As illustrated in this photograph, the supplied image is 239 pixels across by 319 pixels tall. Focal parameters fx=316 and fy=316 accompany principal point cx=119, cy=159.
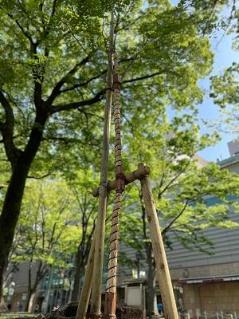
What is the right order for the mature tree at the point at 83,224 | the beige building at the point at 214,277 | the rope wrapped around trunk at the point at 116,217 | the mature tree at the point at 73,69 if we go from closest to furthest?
the rope wrapped around trunk at the point at 116,217, the mature tree at the point at 73,69, the mature tree at the point at 83,224, the beige building at the point at 214,277

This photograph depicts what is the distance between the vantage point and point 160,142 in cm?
1419

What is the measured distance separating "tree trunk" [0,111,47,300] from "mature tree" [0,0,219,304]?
27 mm

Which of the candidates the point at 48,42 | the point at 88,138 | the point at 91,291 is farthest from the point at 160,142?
the point at 91,291

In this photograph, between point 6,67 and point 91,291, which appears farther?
point 6,67

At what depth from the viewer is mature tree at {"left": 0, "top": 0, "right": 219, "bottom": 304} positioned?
25.1 feet

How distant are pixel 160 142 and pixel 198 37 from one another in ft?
17.8

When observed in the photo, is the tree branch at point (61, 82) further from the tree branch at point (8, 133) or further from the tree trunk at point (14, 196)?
the tree branch at point (8, 133)

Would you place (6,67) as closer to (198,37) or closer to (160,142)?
(198,37)

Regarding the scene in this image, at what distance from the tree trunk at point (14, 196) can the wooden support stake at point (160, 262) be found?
6.09 meters

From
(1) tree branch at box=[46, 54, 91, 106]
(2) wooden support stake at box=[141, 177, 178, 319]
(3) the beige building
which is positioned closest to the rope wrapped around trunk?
(2) wooden support stake at box=[141, 177, 178, 319]

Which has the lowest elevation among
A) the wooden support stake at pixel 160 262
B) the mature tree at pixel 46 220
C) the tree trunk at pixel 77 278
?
the wooden support stake at pixel 160 262

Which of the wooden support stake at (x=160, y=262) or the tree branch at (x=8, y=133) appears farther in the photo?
the tree branch at (x=8, y=133)

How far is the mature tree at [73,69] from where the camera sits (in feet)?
25.1

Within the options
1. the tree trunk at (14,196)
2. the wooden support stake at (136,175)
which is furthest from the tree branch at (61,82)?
the wooden support stake at (136,175)
